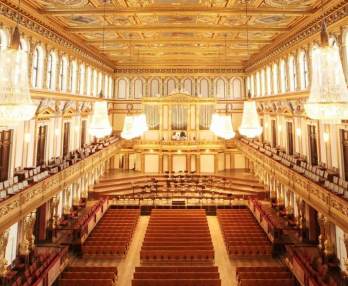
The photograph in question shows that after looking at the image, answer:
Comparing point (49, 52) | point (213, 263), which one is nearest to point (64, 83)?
point (49, 52)

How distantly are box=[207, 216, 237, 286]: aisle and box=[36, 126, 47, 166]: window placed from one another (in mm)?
9915

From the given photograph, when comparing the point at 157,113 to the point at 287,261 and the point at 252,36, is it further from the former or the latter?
the point at 287,261

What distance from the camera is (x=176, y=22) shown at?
50.3ft

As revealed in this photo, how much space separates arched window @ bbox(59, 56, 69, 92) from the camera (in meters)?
17.3

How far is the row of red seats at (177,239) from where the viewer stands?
44.9 ft

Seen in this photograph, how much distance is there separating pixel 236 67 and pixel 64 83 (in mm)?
17811

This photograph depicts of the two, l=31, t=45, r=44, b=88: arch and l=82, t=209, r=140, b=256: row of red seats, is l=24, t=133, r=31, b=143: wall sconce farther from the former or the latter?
l=82, t=209, r=140, b=256: row of red seats

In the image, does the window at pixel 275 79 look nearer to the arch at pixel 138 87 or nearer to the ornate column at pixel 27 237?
the arch at pixel 138 87

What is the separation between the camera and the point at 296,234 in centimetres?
1597

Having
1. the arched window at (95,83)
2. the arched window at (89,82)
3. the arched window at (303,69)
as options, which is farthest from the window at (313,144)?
the arched window at (95,83)

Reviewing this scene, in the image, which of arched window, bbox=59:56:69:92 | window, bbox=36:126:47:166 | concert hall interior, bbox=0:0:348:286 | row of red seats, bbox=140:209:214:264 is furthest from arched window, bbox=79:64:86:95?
row of red seats, bbox=140:209:214:264

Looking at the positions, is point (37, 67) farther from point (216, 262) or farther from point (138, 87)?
point (138, 87)

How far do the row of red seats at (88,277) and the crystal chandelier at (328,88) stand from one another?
28.9 ft

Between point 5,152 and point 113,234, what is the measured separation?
7.45 meters
